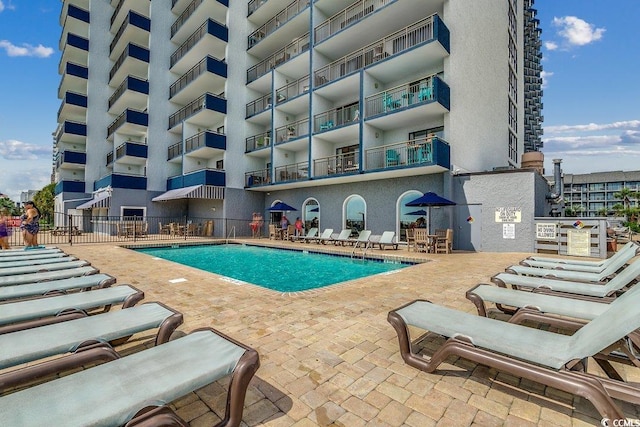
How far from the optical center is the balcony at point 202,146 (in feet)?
66.8

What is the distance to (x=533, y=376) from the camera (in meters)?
2.07

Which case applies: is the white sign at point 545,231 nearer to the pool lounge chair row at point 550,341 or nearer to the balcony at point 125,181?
the pool lounge chair row at point 550,341

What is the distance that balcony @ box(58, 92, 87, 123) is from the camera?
2543 centimetres

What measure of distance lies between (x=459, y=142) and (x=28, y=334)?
15.8 meters

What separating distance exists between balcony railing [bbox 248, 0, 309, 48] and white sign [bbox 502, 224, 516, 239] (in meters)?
17.4

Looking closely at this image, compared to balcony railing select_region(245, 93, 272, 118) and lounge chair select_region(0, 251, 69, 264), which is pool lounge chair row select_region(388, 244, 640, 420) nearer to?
lounge chair select_region(0, 251, 69, 264)

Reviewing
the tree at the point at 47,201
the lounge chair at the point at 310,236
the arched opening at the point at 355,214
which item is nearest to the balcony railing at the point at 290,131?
the arched opening at the point at 355,214

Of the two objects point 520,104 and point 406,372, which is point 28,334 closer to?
point 406,372

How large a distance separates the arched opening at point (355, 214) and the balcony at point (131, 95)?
1859cm

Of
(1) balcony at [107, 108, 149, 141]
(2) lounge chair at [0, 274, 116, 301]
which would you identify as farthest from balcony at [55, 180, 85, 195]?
(2) lounge chair at [0, 274, 116, 301]

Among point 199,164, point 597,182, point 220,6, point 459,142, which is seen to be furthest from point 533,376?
point 597,182

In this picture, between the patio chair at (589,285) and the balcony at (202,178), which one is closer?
the patio chair at (589,285)

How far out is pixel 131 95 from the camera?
22906 millimetres

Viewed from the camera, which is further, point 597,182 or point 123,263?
point 597,182
